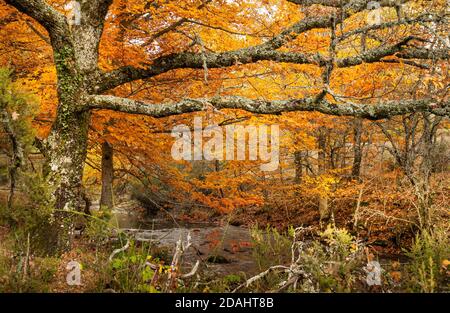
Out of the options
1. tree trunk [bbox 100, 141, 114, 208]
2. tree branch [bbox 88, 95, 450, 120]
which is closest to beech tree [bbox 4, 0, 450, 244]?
tree branch [bbox 88, 95, 450, 120]

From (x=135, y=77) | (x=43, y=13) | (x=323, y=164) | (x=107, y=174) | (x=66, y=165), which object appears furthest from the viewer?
(x=323, y=164)

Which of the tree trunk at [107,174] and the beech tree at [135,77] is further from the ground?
the beech tree at [135,77]

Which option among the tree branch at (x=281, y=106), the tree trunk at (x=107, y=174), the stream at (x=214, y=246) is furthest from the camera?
the tree trunk at (x=107, y=174)

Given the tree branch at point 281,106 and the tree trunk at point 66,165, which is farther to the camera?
the tree trunk at point 66,165

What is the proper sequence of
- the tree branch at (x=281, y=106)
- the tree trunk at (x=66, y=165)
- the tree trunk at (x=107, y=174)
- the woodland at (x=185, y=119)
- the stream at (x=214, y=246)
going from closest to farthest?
the woodland at (x=185, y=119) → the tree branch at (x=281, y=106) → the tree trunk at (x=66, y=165) → the stream at (x=214, y=246) → the tree trunk at (x=107, y=174)

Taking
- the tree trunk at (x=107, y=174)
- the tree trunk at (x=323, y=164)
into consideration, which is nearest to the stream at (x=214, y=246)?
the tree trunk at (x=107, y=174)

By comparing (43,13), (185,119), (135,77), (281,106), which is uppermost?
(43,13)

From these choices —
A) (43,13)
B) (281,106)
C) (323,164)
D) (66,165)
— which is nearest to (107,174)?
(66,165)

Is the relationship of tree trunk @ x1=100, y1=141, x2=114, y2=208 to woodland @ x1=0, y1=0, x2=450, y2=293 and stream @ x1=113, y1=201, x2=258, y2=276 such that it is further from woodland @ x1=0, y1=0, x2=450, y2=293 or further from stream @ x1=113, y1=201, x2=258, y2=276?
stream @ x1=113, y1=201, x2=258, y2=276

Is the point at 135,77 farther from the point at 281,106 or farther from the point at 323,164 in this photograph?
the point at 323,164

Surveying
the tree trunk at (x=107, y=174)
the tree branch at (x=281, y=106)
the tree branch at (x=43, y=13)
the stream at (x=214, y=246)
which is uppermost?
the tree branch at (x=43, y=13)

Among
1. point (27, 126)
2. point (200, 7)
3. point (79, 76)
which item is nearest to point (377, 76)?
point (200, 7)

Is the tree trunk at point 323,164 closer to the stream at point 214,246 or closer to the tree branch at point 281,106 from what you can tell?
the stream at point 214,246
